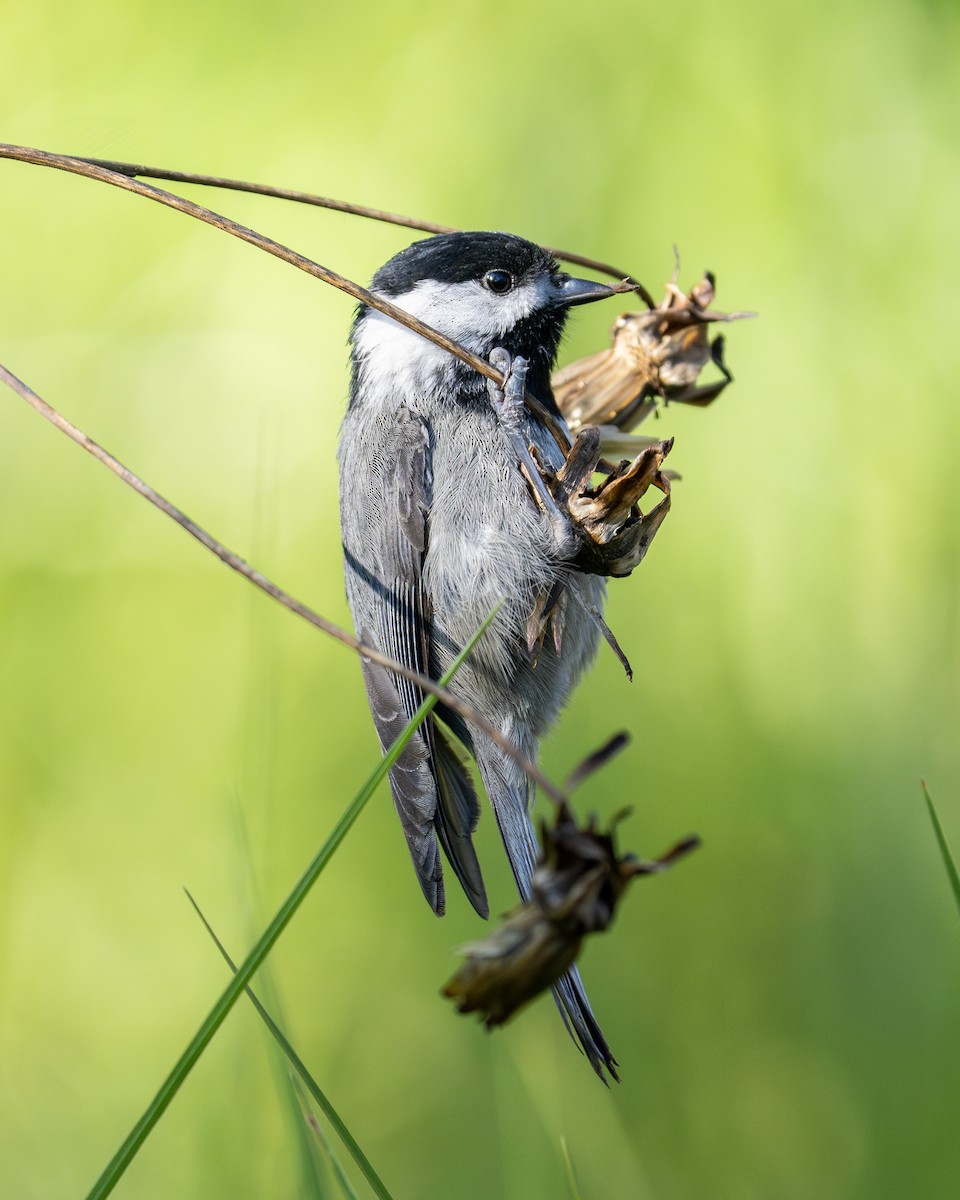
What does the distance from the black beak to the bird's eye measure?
85 millimetres

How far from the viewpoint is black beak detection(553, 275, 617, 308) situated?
6.74ft

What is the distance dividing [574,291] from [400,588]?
24.6 inches

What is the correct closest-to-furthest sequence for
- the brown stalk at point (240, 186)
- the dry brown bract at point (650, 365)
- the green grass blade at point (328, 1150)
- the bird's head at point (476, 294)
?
1. the green grass blade at point (328, 1150)
2. the brown stalk at point (240, 186)
3. the dry brown bract at point (650, 365)
4. the bird's head at point (476, 294)

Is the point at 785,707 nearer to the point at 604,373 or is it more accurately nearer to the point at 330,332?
the point at 604,373

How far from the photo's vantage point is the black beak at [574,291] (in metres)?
2.05

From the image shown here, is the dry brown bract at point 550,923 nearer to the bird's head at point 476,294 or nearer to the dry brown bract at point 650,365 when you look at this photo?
the dry brown bract at point 650,365

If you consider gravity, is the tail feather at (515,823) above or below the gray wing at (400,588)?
below

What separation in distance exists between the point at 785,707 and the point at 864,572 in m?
0.36

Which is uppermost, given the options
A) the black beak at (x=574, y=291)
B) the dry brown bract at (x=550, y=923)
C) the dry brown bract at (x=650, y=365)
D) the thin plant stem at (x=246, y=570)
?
the black beak at (x=574, y=291)

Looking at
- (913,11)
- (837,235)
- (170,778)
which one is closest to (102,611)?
(170,778)

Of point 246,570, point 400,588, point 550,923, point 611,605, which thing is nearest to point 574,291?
point 400,588

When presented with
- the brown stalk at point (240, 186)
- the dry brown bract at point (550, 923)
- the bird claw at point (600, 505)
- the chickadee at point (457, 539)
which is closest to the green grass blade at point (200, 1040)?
the dry brown bract at point (550, 923)

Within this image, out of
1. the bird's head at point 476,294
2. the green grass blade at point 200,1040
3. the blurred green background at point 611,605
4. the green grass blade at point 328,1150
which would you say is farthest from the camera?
the blurred green background at point 611,605

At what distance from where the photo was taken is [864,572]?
2.65m
